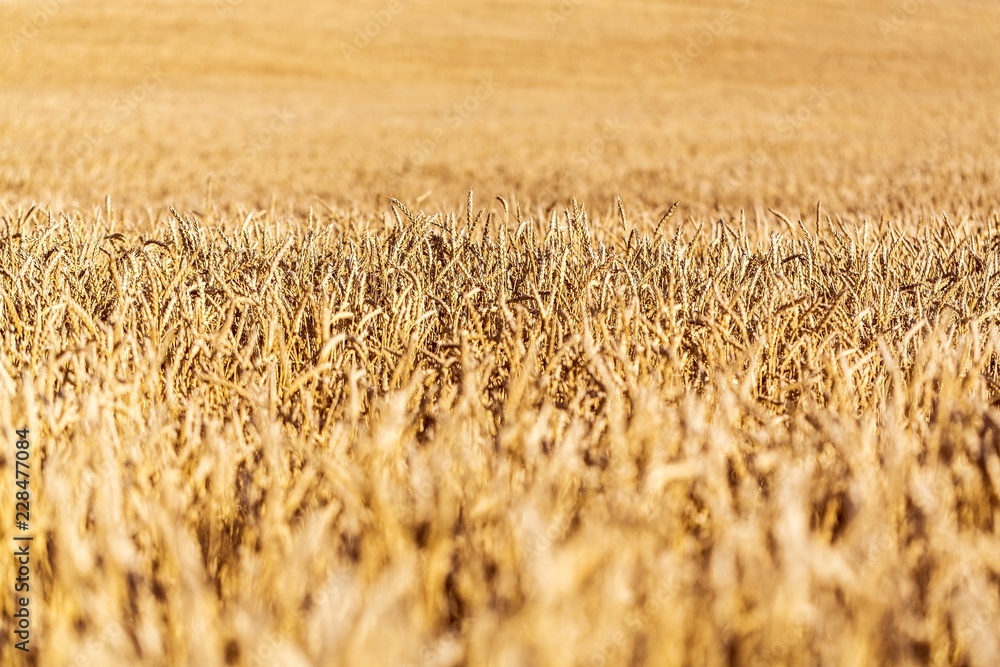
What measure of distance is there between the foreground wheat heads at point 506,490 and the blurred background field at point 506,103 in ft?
7.47

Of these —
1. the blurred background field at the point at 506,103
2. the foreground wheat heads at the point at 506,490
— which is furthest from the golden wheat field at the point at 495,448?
the blurred background field at the point at 506,103

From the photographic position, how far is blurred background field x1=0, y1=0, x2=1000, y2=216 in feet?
27.1

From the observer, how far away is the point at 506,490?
1258 millimetres

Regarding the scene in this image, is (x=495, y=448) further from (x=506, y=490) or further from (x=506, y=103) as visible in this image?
(x=506, y=103)

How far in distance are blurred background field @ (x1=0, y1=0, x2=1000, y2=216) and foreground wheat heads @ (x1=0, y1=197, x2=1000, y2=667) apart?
228 cm

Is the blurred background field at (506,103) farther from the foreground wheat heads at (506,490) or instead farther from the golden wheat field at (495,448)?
the foreground wheat heads at (506,490)

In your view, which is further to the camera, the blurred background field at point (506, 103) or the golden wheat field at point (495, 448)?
the blurred background field at point (506, 103)

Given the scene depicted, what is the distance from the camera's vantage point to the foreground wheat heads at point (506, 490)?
988 mm

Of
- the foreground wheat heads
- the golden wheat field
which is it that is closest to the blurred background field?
the golden wheat field

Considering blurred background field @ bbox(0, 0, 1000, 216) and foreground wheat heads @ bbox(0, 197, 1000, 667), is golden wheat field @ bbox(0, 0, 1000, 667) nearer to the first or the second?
foreground wheat heads @ bbox(0, 197, 1000, 667)

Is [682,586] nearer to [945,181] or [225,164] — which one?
[945,181]

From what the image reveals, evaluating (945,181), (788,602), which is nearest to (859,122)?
(945,181)

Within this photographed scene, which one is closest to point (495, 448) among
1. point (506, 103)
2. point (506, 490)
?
point (506, 490)

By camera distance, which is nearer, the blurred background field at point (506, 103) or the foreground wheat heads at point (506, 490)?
the foreground wheat heads at point (506, 490)
